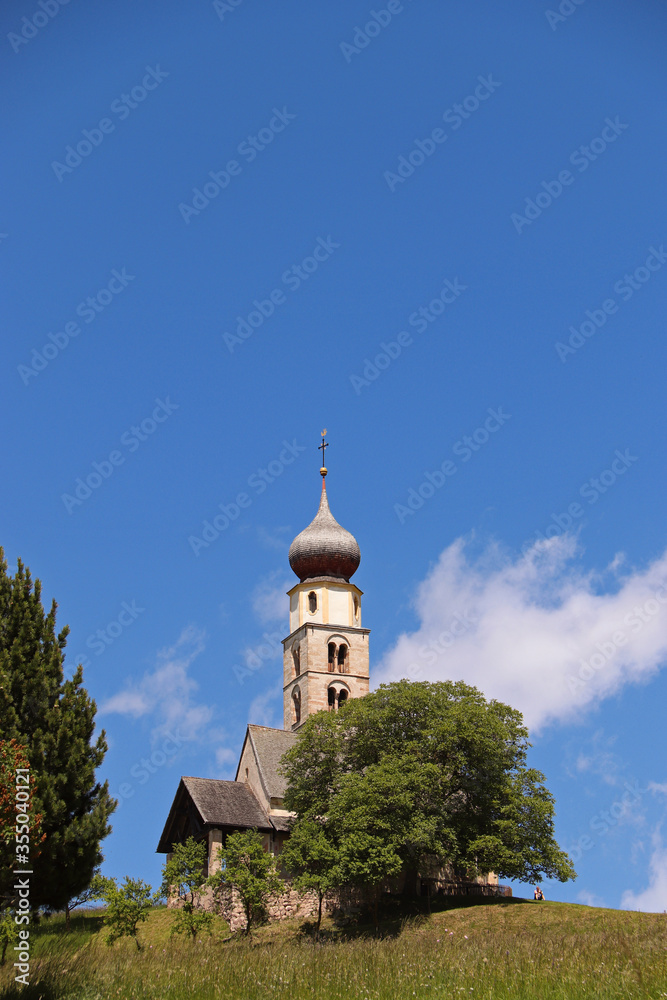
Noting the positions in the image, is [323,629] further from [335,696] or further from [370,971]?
[370,971]

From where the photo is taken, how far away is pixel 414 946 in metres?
14.8

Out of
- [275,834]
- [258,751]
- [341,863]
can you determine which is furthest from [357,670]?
[341,863]

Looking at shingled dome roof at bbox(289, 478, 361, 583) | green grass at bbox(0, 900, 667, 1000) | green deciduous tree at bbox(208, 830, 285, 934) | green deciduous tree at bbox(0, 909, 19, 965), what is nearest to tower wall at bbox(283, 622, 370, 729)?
shingled dome roof at bbox(289, 478, 361, 583)

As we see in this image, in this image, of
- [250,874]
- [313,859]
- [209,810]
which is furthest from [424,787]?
[209,810]

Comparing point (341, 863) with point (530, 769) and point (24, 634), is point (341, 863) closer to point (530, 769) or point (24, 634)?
point (530, 769)

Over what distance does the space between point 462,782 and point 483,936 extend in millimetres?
20947

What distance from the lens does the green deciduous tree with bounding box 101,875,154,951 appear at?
31.0 meters

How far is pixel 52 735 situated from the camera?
19953mm

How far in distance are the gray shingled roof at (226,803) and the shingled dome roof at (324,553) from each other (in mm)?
14866

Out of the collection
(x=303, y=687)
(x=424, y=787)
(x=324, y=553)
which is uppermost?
(x=324, y=553)

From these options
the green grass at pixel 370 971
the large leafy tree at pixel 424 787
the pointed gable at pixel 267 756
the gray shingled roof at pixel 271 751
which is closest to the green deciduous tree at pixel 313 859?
the large leafy tree at pixel 424 787

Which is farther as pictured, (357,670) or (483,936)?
(357,670)

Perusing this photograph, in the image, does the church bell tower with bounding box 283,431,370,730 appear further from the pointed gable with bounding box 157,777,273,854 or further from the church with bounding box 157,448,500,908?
the pointed gable with bounding box 157,777,273,854

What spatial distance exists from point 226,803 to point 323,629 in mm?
13664
